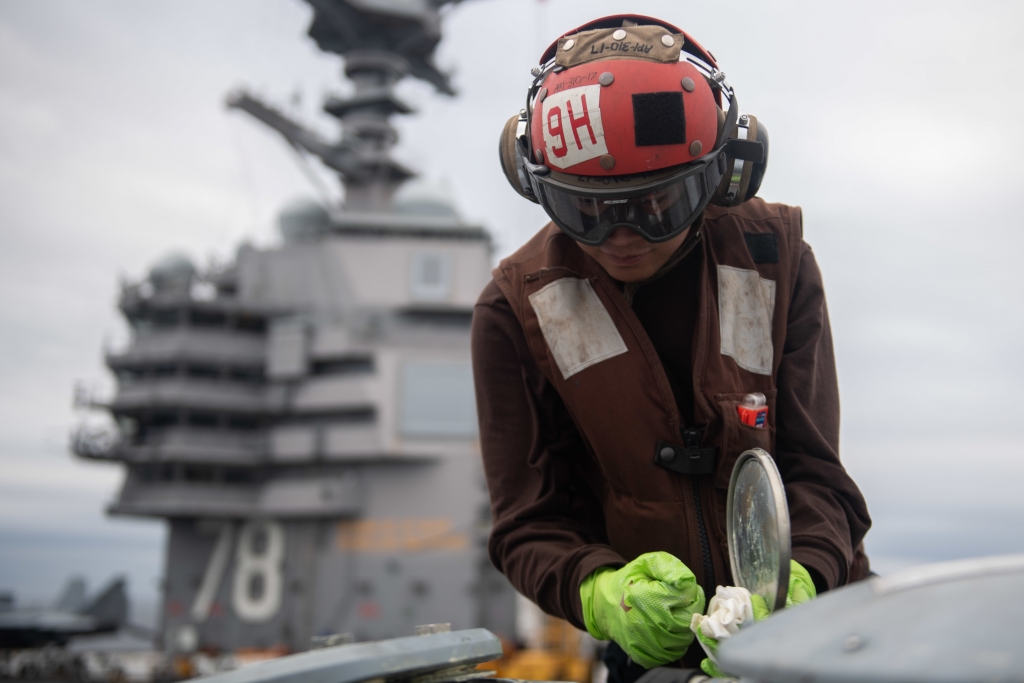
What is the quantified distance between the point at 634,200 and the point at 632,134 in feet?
0.51

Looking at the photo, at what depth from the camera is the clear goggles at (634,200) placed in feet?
6.09

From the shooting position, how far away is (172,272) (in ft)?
79.2

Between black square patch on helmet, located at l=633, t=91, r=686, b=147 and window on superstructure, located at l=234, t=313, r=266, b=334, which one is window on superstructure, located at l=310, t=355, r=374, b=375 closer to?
window on superstructure, located at l=234, t=313, r=266, b=334

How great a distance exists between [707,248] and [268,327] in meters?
22.5

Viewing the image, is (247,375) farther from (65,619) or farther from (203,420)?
(65,619)

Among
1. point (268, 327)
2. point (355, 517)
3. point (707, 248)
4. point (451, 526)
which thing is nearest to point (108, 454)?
point (268, 327)

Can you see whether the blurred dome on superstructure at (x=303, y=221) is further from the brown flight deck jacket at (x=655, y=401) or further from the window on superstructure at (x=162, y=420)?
the brown flight deck jacket at (x=655, y=401)

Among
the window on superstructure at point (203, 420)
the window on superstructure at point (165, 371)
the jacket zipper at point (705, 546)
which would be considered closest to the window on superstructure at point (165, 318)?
the window on superstructure at point (165, 371)

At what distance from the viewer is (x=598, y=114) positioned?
182 centimetres

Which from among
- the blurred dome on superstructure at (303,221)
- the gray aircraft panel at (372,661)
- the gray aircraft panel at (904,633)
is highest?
the blurred dome on superstructure at (303,221)

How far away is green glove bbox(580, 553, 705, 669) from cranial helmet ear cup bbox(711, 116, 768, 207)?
973 millimetres

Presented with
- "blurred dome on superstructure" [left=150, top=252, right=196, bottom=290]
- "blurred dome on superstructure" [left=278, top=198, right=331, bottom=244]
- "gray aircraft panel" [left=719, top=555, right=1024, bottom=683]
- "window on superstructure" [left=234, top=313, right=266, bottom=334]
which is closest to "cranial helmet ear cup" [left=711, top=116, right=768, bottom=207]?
"gray aircraft panel" [left=719, top=555, right=1024, bottom=683]

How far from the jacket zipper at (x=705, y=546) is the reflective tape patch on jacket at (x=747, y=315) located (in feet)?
1.22

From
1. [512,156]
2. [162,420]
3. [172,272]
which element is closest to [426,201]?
[172,272]
